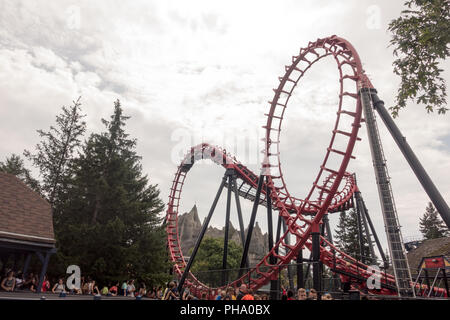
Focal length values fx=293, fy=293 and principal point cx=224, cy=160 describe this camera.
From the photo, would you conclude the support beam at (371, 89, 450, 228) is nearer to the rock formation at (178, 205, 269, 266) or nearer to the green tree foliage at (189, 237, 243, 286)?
the green tree foliage at (189, 237, 243, 286)

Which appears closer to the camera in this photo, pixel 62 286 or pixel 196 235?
pixel 62 286

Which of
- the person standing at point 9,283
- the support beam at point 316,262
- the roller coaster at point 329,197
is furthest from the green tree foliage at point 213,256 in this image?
the person standing at point 9,283

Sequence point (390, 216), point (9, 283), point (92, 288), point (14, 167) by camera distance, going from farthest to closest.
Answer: point (14, 167), point (92, 288), point (9, 283), point (390, 216)

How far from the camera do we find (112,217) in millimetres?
20062

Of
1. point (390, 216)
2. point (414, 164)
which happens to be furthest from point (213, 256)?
point (414, 164)

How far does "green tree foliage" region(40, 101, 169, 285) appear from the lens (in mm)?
17984

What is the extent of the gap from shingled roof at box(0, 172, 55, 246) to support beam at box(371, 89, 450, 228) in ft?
47.7

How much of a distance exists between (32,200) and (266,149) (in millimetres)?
13172

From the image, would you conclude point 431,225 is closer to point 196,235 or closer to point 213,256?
point 213,256

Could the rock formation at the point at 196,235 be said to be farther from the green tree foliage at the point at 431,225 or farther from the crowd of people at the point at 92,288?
the crowd of people at the point at 92,288

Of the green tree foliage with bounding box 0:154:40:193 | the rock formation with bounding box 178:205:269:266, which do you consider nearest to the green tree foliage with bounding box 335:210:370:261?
the rock formation with bounding box 178:205:269:266

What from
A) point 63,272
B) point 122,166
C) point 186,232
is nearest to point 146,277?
point 63,272

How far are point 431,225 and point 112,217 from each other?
5494 cm
